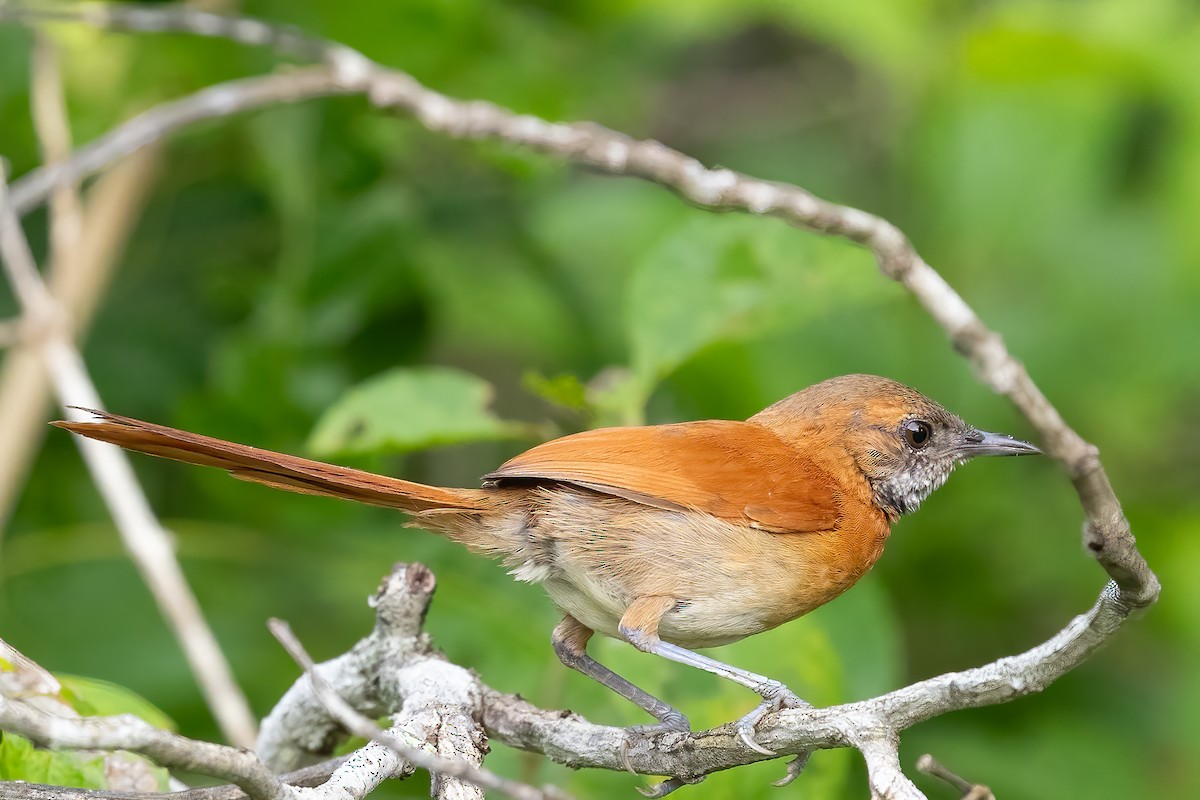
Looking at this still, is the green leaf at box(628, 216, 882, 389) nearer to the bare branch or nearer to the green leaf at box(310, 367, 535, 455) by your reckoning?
the green leaf at box(310, 367, 535, 455)

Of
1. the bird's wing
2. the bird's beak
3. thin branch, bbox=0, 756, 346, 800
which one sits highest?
the bird's beak

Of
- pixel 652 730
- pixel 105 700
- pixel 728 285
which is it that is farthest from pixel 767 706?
pixel 728 285

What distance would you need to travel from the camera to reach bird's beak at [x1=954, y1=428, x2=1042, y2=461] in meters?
4.09

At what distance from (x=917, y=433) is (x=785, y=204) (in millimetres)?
1712

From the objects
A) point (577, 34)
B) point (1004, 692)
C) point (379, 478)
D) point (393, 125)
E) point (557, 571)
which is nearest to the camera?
point (1004, 692)

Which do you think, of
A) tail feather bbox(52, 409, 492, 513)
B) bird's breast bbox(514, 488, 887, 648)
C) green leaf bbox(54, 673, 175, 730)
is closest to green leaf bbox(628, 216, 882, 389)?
bird's breast bbox(514, 488, 887, 648)

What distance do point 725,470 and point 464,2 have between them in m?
2.65

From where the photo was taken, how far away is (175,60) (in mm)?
5562

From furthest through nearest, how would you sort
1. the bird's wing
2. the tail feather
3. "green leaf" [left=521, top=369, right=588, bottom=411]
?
"green leaf" [left=521, top=369, right=588, bottom=411] → the bird's wing → the tail feather

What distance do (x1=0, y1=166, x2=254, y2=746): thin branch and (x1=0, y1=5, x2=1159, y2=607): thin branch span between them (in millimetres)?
357

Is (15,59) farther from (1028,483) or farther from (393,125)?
(1028,483)

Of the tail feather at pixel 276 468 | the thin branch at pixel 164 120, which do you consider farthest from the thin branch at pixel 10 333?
the tail feather at pixel 276 468

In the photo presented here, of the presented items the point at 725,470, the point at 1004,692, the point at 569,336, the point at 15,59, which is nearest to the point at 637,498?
the point at 725,470

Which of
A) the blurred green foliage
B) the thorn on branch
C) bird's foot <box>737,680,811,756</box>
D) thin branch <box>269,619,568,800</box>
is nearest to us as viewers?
thin branch <box>269,619,568,800</box>
